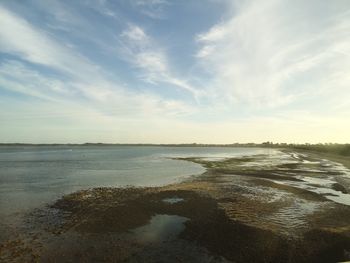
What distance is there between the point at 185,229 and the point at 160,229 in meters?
1.59

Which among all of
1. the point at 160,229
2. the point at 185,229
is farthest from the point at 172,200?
the point at 185,229

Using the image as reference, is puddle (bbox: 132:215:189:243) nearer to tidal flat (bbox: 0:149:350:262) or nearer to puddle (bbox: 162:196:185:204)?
tidal flat (bbox: 0:149:350:262)

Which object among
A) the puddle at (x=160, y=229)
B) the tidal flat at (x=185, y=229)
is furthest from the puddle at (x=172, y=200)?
the puddle at (x=160, y=229)

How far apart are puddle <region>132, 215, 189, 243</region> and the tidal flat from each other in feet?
0.18

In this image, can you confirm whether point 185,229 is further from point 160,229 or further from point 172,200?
point 172,200

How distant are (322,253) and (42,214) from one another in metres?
19.1

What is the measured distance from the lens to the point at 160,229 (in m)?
19.8

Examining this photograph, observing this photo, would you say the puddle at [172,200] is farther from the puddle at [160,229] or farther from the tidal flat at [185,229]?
the puddle at [160,229]

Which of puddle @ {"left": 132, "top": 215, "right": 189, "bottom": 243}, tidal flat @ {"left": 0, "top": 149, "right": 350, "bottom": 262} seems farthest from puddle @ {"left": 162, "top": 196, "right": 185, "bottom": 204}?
puddle @ {"left": 132, "top": 215, "right": 189, "bottom": 243}

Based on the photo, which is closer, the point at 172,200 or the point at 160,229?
the point at 160,229

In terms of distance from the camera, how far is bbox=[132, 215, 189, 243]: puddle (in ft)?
59.0

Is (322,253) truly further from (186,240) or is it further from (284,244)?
(186,240)


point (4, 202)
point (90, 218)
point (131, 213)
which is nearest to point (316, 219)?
point (131, 213)

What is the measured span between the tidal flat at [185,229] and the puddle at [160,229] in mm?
56
